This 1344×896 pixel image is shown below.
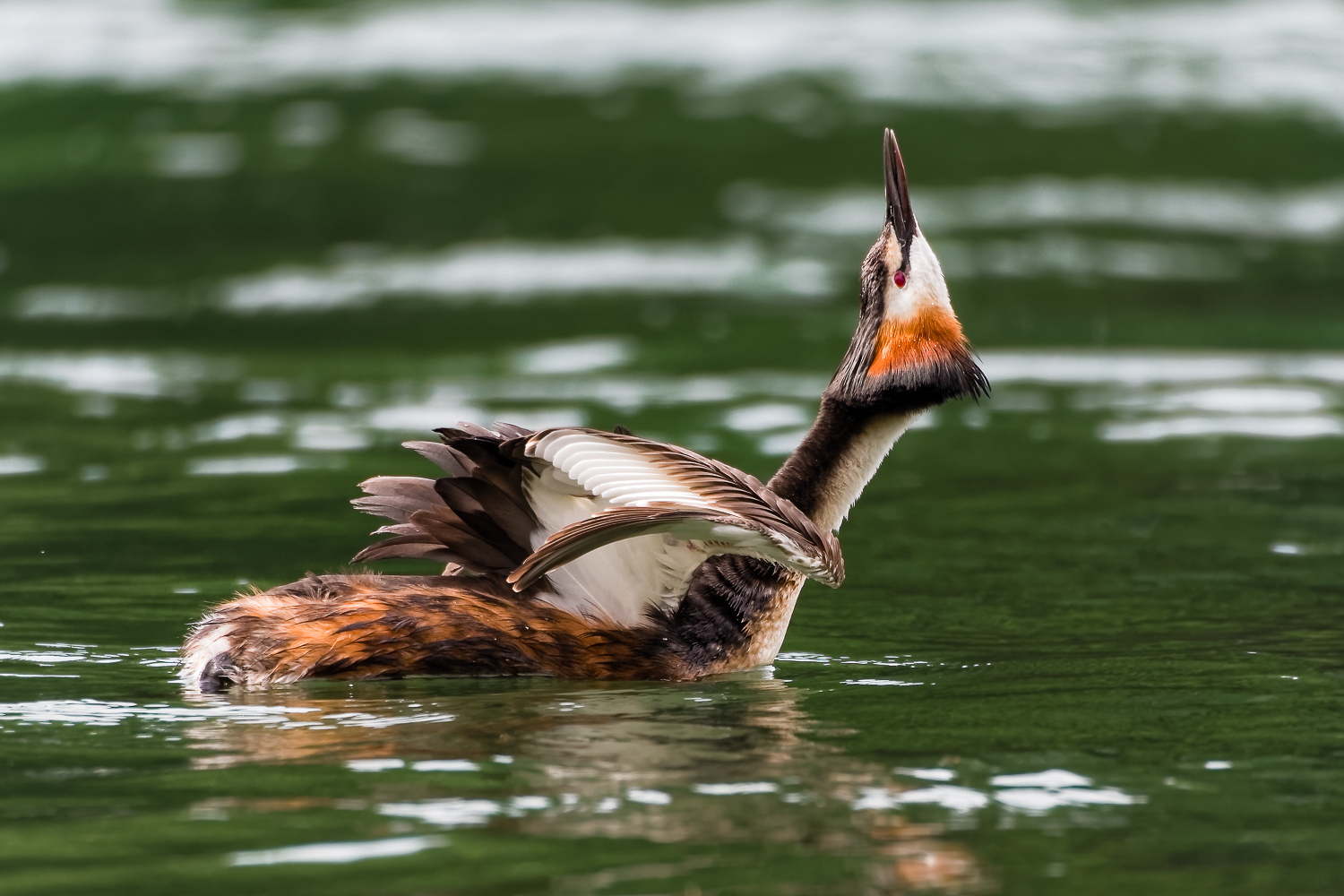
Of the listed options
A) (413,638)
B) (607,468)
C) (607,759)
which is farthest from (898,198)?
(607,759)

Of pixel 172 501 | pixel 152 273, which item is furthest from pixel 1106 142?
pixel 172 501

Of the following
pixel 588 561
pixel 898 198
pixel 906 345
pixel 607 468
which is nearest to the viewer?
pixel 607 468

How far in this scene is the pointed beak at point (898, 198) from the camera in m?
7.94

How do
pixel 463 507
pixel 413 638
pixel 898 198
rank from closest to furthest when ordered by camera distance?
1. pixel 413 638
2. pixel 463 507
3. pixel 898 198

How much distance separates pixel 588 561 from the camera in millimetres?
7242

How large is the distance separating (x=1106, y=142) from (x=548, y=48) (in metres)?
7.10

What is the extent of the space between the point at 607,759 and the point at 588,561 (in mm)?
1266

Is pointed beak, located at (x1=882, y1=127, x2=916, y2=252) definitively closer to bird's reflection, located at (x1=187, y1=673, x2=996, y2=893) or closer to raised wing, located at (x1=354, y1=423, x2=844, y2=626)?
raised wing, located at (x1=354, y1=423, x2=844, y2=626)

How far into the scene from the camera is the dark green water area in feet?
18.3

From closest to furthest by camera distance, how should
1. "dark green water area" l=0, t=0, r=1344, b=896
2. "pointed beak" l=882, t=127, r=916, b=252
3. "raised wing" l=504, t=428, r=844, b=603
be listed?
1. "dark green water area" l=0, t=0, r=1344, b=896
2. "raised wing" l=504, t=428, r=844, b=603
3. "pointed beak" l=882, t=127, r=916, b=252

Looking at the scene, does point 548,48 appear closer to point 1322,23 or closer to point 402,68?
point 402,68

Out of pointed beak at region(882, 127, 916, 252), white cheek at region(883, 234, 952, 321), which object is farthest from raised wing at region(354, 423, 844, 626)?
pointed beak at region(882, 127, 916, 252)

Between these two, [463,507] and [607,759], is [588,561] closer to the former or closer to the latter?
[463,507]

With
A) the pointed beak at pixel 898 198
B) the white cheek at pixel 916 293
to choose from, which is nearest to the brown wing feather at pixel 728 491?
the white cheek at pixel 916 293
